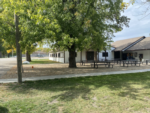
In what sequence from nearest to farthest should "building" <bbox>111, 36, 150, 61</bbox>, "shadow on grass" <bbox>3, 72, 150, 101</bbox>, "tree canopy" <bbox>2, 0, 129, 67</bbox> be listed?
"shadow on grass" <bbox>3, 72, 150, 101</bbox>
"tree canopy" <bbox>2, 0, 129, 67</bbox>
"building" <bbox>111, 36, 150, 61</bbox>

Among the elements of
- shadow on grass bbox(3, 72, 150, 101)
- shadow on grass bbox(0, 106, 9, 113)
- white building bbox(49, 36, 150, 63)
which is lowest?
shadow on grass bbox(0, 106, 9, 113)

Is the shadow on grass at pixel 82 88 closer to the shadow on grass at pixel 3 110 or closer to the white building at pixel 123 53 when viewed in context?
the shadow on grass at pixel 3 110

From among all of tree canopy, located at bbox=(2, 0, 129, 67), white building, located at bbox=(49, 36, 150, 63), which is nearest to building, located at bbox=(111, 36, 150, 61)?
white building, located at bbox=(49, 36, 150, 63)

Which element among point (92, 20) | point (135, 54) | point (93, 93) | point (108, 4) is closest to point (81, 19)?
point (92, 20)

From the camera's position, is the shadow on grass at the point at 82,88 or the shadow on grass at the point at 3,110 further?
the shadow on grass at the point at 82,88

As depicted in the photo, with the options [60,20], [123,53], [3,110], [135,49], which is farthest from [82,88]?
[123,53]

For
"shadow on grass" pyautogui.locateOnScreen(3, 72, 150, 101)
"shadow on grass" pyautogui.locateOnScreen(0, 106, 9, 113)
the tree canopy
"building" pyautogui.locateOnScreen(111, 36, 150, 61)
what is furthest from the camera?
"building" pyautogui.locateOnScreen(111, 36, 150, 61)

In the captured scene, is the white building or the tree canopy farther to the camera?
the white building

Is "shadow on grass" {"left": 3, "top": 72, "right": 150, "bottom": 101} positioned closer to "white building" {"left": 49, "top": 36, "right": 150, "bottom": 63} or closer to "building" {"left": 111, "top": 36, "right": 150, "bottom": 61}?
"white building" {"left": 49, "top": 36, "right": 150, "bottom": 63}

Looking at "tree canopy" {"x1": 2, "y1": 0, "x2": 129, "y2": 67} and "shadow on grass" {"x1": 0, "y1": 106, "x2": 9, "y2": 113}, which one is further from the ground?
"tree canopy" {"x1": 2, "y1": 0, "x2": 129, "y2": 67}

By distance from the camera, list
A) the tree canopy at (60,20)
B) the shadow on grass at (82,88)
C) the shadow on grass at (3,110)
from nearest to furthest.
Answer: the shadow on grass at (3,110), the shadow on grass at (82,88), the tree canopy at (60,20)

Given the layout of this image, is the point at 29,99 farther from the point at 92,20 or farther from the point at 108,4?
the point at 108,4

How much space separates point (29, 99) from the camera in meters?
4.84

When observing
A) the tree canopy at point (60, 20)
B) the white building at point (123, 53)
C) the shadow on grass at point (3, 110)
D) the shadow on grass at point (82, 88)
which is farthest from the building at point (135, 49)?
the shadow on grass at point (3, 110)
